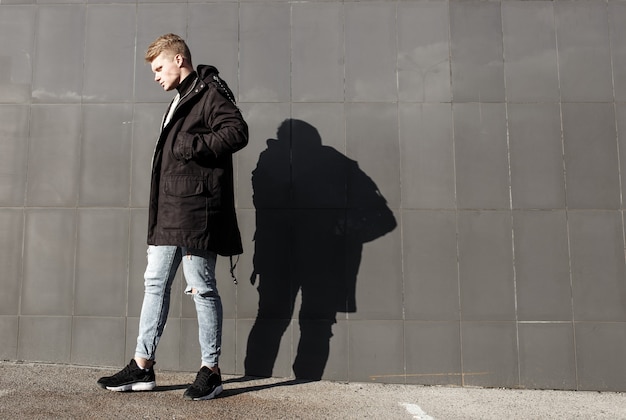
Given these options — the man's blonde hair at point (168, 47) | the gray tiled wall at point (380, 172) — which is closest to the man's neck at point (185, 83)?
the man's blonde hair at point (168, 47)

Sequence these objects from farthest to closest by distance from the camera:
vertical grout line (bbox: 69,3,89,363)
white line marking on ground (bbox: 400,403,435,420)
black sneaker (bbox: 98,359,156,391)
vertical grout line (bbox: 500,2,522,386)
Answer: vertical grout line (bbox: 69,3,89,363)
vertical grout line (bbox: 500,2,522,386)
black sneaker (bbox: 98,359,156,391)
white line marking on ground (bbox: 400,403,435,420)

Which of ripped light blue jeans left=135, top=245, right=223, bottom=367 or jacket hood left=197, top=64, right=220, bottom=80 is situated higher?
jacket hood left=197, top=64, right=220, bottom=80

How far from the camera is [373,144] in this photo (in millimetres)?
4164

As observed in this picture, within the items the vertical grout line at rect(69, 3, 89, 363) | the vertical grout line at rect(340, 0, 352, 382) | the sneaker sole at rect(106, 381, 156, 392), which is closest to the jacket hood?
the vertical grout line at rect(340, 0, 352, 382)

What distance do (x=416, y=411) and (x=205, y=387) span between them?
1.24m

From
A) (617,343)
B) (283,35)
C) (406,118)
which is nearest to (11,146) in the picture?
(283,35)

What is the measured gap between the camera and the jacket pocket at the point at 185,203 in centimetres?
312

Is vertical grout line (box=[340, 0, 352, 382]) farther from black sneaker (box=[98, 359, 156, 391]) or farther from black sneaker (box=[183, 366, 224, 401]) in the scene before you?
black sneaker (box=[98, 359, 156, 391])

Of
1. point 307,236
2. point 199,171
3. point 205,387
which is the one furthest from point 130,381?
point 307,236

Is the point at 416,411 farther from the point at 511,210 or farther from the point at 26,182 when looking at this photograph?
the point at 26,182

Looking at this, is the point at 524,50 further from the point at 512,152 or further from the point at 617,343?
the point at 617,343

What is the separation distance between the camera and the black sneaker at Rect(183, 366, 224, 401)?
3.09 meters

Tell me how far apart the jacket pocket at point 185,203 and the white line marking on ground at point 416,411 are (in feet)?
5.28

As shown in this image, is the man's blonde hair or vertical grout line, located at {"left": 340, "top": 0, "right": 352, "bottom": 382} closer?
the man's blonde hair
